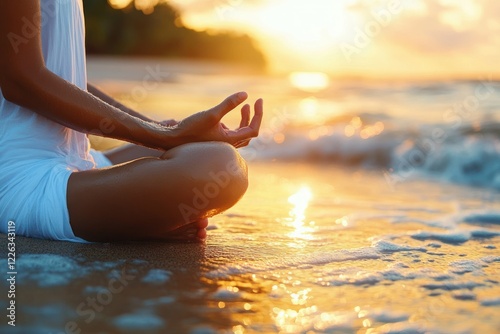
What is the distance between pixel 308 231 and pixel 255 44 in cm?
5402

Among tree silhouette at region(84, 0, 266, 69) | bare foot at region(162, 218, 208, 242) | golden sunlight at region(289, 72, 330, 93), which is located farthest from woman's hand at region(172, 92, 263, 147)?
tree silhouette at region(84, 0, 266, 69)

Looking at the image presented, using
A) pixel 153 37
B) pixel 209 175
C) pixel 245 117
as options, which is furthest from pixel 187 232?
pixel 153 37

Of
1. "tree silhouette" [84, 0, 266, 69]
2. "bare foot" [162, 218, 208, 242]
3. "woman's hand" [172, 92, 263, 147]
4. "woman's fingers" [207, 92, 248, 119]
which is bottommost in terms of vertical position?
"bare foot" [162, 218, 208, 242]

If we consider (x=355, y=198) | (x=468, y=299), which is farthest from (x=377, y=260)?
(x=355, y=198)

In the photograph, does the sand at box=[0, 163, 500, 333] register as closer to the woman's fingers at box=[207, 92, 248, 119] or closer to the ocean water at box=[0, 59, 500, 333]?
the ocean water at box=[0, 59, 500, 333]

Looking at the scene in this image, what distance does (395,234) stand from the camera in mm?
2662

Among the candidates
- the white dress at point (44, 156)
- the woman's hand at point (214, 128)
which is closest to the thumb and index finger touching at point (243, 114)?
the woman's hand at point (214, 128)

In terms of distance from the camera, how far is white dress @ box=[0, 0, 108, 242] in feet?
6.72

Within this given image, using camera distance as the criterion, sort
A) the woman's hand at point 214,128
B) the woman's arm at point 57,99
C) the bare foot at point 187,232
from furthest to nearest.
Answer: the bare foot at point 187,232 → the woman's hand at point 214,128 → the woman's arm at point 57,99

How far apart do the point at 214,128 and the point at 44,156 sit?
0.56 metres

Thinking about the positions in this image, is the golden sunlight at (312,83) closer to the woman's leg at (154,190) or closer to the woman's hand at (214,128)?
the woman's hand at (214,128)

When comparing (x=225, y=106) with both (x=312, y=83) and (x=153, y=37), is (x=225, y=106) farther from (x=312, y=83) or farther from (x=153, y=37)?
(x=153, y=37)

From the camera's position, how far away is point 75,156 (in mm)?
2219

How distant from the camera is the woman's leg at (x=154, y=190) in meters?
1.98
